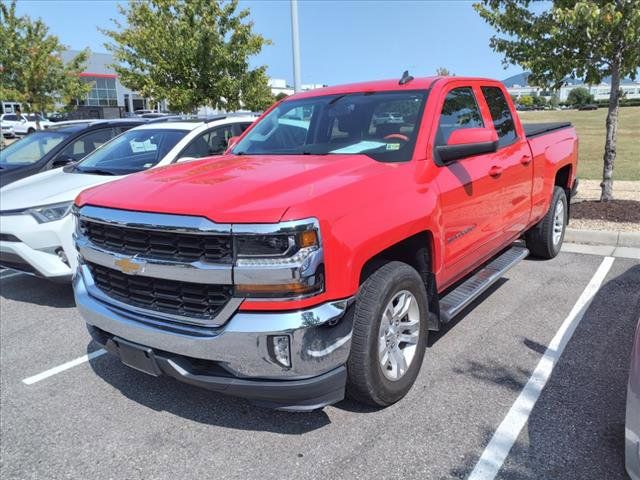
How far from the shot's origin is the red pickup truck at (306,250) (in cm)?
256

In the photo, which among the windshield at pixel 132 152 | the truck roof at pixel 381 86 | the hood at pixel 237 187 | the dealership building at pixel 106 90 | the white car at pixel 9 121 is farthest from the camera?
the dealership building at pixel 106 90

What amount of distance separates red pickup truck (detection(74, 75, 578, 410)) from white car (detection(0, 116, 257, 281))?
1867 mm

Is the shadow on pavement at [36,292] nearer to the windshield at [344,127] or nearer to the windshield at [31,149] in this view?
the windshield at [31,149]

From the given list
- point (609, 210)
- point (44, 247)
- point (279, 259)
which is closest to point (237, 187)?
point (279, 259)

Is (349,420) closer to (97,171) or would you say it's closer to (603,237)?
(97,171)

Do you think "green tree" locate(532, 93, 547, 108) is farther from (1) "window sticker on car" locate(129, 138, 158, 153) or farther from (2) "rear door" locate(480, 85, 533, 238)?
(1) "window sticker on car" locate(129, 138, 158, 153)

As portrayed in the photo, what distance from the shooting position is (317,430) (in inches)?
122

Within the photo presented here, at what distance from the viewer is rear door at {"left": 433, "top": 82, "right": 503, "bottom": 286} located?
361 cm

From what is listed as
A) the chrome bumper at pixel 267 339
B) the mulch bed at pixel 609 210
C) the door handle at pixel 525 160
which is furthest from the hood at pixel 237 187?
the mulch bed at pixel 609 210

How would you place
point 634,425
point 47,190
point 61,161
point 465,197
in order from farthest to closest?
point 61,161, point 47,190, point 465,197, point 634,425

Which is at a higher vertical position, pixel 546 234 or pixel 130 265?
pixel 130 265

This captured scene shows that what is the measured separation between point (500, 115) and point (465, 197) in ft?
5.03

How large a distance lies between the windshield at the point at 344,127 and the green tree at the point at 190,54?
27.1 feet

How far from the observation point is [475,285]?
417 cm
